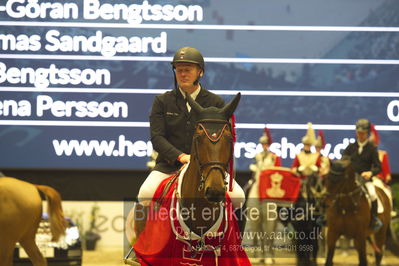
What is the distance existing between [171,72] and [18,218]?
5.40 meters

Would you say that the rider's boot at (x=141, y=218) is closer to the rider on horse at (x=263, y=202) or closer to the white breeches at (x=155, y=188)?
the white breeches at (x=155, y=188)

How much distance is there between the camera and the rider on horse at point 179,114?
6867 mm

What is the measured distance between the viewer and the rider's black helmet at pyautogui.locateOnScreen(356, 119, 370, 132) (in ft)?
42.8

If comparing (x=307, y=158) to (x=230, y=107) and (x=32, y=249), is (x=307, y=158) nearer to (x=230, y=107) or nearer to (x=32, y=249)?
(x=32, y=249)

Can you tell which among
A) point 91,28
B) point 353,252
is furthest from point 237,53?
point 353,252

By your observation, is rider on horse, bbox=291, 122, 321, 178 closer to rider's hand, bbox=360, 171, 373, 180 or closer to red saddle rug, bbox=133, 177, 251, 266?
rider's hand, bbox=360, 171, 373, 180

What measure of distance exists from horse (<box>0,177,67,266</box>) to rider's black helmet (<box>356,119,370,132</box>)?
17.3ft

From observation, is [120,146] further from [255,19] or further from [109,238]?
[255,19]

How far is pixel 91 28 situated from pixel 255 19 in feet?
9.91

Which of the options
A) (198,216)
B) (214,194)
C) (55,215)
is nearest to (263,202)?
(55,215)

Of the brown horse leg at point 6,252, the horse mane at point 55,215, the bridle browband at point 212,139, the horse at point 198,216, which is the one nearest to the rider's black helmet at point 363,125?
the horse mane at point 55,215

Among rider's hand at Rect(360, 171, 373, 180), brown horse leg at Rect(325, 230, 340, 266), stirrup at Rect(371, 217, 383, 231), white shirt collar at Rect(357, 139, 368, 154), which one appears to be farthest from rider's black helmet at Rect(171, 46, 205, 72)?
stirrup at Rect(371, 217, 383, 231)

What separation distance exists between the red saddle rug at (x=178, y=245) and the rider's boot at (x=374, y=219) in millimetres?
6946

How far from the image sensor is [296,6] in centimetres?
1513
